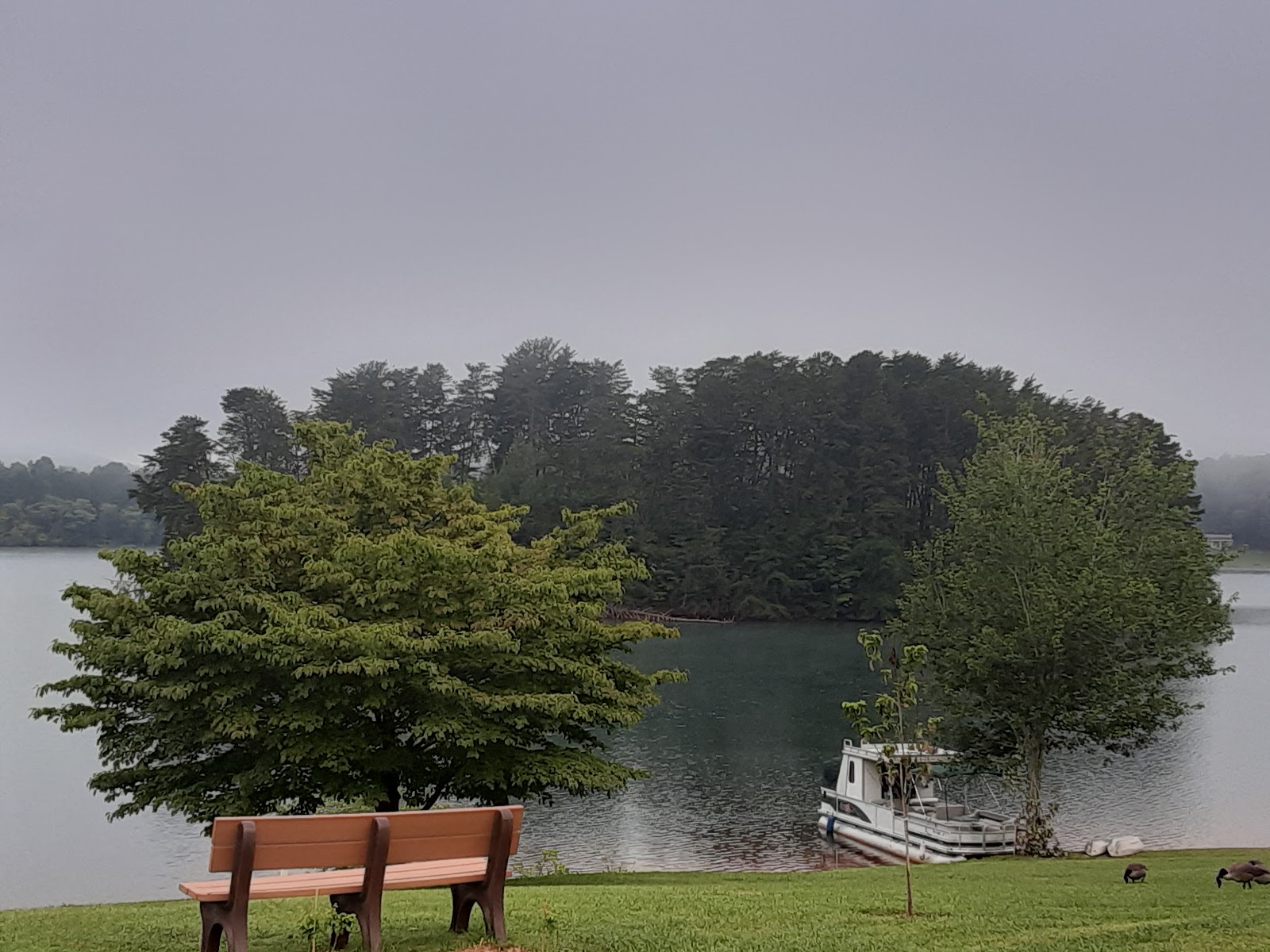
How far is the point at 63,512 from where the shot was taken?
152875 millimetres

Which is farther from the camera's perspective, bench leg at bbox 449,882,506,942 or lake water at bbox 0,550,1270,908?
lake water at bbox 0,550,1270,908

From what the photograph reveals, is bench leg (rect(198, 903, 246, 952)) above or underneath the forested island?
underneath

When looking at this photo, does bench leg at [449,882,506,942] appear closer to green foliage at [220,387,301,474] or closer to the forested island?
the forested island

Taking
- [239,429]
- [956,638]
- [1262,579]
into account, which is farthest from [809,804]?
[1262,579]

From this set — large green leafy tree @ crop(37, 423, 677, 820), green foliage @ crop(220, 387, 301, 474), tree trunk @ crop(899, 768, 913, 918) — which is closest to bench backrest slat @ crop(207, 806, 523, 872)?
tree trunk @ crop(899, 768, 913, 918)

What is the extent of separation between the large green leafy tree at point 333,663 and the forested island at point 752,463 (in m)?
62.2

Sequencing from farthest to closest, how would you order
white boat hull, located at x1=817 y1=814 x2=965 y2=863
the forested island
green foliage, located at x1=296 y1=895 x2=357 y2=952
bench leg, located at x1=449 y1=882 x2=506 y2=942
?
the forested island < white boat hull, located at x1=817 y1=814 x2=965 y2=863 < bench leg, located at x1=449 y1=882 x2=506 y2=942 < green foliage, located at x1=296 y1=895 x2=357 y2=952

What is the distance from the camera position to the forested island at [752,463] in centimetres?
8125

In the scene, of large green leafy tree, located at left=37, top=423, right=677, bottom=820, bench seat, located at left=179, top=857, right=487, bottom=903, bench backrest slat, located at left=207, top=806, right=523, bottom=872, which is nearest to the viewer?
bench backrest slat, located at left=207, top=806, right=523, bottom=872

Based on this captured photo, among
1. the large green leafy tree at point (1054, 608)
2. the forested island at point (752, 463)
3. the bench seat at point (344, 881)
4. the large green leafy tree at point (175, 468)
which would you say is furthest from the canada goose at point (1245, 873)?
the large green leafy tree at point (175, 468)

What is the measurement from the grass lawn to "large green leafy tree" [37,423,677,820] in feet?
8.11

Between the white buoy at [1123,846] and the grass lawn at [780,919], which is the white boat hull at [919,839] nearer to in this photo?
the white buoy at [1123,846]

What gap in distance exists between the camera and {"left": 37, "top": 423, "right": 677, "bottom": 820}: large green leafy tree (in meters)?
13.1

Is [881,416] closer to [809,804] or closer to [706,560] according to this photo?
[706,560]
